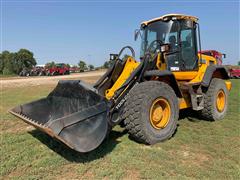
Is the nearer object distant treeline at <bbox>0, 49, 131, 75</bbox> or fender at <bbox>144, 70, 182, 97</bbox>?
fender at <bbox>144, 70, 182, 97</bbox>

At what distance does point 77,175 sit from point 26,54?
6602 centimetres

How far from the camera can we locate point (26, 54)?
63.6 meters

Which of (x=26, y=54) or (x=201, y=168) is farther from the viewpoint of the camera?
(x=26, y=54)

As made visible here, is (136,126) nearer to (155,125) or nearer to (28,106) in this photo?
(155,125)

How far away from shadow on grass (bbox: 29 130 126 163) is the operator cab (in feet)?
7.28

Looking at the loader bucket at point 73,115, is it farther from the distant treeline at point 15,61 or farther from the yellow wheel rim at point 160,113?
the distant treeline at point 15,61

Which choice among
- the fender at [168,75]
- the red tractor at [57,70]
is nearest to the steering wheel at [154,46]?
the fender at [168,75]

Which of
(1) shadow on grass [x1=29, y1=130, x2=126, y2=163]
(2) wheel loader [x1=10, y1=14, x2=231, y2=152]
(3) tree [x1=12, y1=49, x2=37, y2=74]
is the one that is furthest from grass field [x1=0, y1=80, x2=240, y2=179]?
(3) tree [x1=12, y1=49, x2=37, y2=74]

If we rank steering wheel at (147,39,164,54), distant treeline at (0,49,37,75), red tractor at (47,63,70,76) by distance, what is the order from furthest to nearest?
distant treeline at (0,49,37,75) < red tractor at (47,63,70,76) < steering wheel at (147,39,164,54)

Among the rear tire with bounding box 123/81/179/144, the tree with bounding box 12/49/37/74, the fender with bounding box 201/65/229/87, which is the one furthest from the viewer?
the tree with bounding box 12/49/37/74

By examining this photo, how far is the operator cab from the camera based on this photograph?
18.3ft

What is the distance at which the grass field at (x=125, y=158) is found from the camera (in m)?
3.24

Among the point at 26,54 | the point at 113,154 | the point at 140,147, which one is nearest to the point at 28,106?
the point at 113,154

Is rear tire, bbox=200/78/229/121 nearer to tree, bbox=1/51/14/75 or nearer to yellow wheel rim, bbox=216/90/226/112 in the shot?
yellow wheel rim, bbox=216/90/226/112
